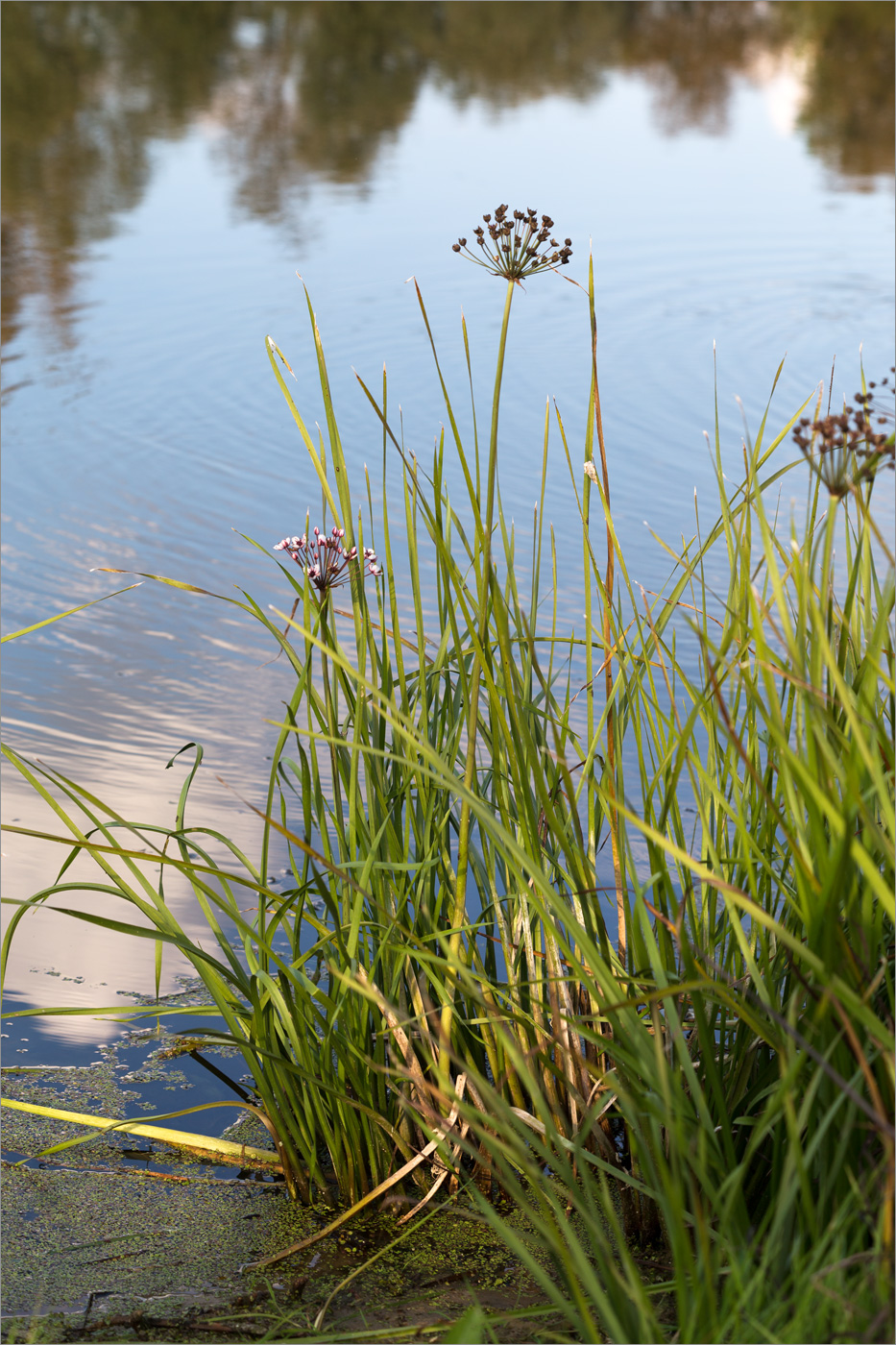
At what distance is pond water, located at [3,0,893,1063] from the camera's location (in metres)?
2.93

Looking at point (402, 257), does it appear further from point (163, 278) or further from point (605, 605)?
point (605, 605)

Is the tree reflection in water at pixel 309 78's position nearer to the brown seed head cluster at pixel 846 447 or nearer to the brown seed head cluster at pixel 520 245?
the brown seed head cluster at pixel 520 245

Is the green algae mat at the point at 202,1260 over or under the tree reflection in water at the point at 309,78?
under

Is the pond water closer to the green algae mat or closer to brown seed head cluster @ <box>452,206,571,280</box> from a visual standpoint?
the green algae mat

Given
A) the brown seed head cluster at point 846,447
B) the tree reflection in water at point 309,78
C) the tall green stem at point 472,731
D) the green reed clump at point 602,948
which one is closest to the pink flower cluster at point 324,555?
the green reed clump at point 602,948

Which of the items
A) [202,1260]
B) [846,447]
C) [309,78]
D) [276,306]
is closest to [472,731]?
[846,447]

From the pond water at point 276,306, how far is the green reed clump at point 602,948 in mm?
239

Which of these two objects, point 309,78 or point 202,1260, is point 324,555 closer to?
point 202,1260

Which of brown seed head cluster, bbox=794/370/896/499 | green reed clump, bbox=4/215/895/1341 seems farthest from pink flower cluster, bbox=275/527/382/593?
brown seed head cluster, bbox=794/370/896/499

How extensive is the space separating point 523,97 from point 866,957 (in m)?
12.6

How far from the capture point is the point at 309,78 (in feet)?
38.3

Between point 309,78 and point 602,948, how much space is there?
11948 mm

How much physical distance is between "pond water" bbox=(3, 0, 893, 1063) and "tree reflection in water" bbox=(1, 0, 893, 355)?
5 centimetres

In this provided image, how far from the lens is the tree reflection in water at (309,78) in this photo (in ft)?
26.6
